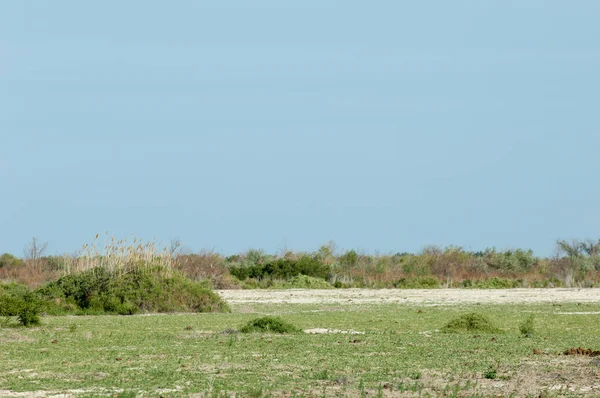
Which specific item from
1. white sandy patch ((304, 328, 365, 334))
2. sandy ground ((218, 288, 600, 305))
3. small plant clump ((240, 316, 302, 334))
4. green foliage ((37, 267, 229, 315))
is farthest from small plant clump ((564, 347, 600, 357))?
sandy ground ((218, 288, 600, 305))

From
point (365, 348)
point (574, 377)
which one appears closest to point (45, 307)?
point (365, 348)

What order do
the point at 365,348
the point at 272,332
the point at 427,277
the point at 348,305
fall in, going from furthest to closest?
the point at 427,277, the point at 348,305, the point at 272,332, the point at 365,348

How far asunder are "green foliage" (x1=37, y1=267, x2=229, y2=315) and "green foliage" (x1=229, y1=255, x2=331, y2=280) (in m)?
20.8

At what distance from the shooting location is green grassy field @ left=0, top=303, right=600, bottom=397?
1355cm

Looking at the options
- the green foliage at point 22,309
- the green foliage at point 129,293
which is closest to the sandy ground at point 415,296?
the green foliage at point 129,293

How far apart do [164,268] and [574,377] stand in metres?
20.4

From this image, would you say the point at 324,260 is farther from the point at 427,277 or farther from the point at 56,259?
the point at 56,259

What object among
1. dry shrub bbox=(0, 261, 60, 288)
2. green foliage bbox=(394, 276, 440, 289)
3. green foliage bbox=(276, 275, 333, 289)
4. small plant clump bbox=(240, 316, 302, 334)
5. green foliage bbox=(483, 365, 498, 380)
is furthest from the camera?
green foliage bbox=(394, 276, 440, 289)

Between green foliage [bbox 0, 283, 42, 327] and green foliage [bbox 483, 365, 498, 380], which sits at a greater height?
green foliage [bbox 0, 283, 42, 327]

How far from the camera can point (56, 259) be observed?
57.0 m

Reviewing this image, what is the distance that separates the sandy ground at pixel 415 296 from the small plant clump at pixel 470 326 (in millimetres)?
12610

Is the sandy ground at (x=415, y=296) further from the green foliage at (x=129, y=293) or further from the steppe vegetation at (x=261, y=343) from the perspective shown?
the green foliage at (x=129, y=293)

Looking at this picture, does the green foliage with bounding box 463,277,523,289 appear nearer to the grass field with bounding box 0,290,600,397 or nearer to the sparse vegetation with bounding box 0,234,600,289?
the sparse vegetation with bounding box 0,234,600,289

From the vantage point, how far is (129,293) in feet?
104
